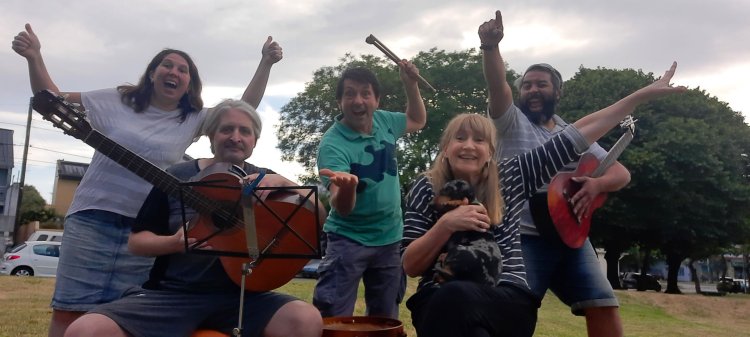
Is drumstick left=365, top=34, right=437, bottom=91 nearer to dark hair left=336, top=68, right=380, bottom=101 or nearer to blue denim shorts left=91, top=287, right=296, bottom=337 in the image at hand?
dark hair left=336, top=68, right=380, bottom=101

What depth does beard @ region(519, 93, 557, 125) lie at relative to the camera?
362 cm

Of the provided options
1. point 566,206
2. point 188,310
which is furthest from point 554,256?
point 188,310

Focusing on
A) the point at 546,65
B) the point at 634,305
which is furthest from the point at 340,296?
the point at 634,305

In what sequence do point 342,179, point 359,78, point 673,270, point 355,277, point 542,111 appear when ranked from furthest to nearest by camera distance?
point 673,270, point 542,111, point 359,78, point 355,277, point 342,179

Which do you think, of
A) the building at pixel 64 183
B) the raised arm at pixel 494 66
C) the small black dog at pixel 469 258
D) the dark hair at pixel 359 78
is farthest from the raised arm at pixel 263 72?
the building at pixel 64 183

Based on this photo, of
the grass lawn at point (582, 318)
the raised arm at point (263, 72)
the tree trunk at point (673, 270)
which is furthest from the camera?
the tree trunk at point (673, 270)

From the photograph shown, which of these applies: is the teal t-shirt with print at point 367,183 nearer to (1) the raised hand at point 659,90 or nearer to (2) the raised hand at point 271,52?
(2) the raised hand at point 271,52

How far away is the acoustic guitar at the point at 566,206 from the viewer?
329 cm

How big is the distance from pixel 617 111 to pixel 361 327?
5.99ft

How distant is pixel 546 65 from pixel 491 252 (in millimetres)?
1716

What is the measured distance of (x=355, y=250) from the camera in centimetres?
318

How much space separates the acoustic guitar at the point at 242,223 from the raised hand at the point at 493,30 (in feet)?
4.11

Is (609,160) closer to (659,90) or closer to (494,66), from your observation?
(659,90)

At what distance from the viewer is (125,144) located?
3.13 meters
